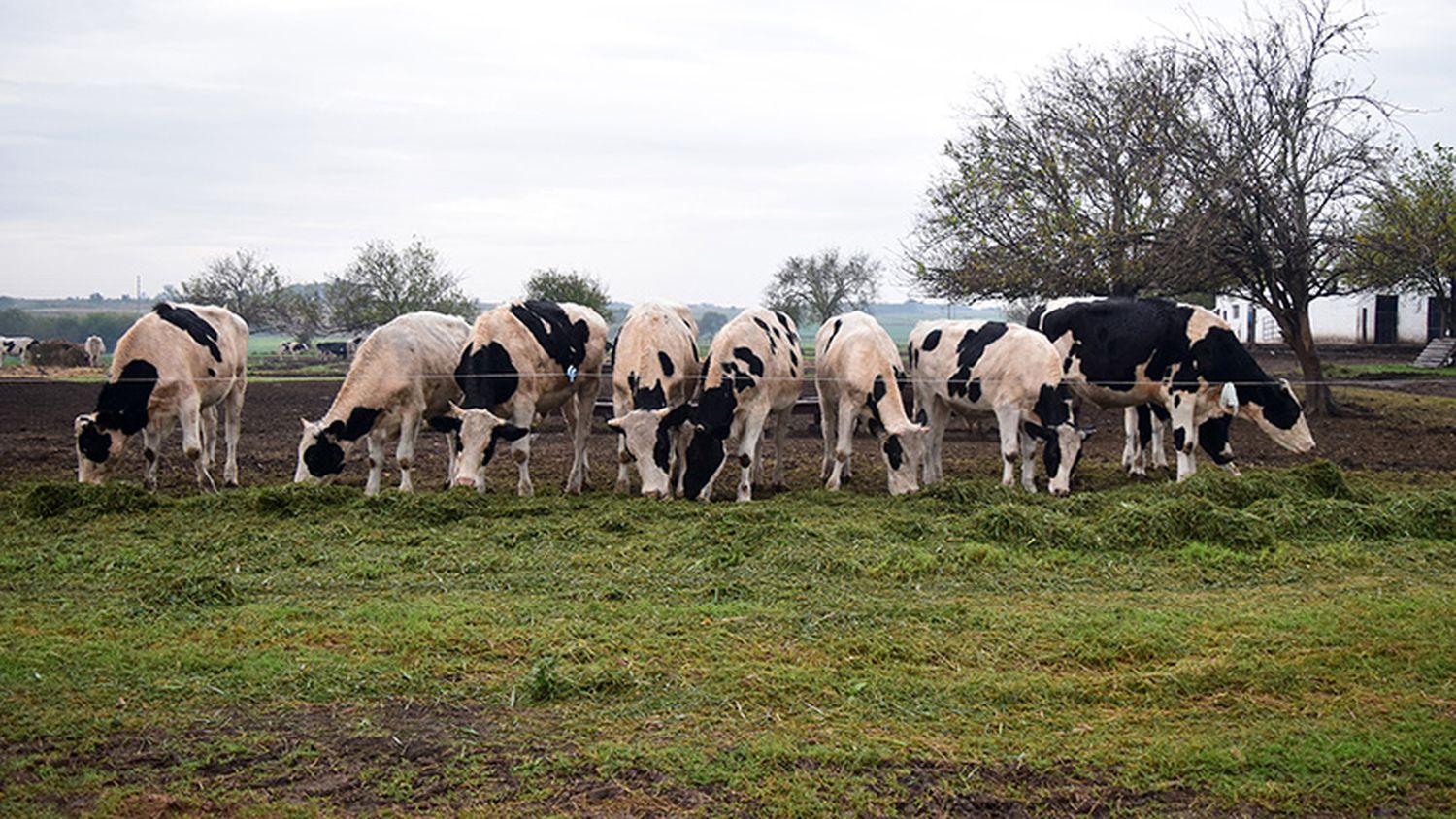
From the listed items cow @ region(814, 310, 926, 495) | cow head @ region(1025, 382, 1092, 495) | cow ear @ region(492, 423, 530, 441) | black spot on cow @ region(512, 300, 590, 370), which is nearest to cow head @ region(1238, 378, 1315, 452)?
cow head @ region(1025, 382, 1092, 495)

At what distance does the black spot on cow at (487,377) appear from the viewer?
14.5m

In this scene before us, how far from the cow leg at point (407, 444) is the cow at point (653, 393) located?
240 centimetres

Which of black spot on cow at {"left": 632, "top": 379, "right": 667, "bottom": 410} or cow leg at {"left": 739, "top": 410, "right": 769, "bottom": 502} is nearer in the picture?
cow leg at {"left": 739, "top": 410, "right": 769, "bottom": 502}

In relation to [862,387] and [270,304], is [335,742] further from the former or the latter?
[270,304]

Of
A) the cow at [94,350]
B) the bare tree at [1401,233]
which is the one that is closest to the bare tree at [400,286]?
the cow at [94,350]

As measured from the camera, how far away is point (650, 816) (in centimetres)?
524

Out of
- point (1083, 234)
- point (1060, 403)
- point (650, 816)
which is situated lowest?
point (650, 816)

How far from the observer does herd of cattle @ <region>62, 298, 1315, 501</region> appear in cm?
1433

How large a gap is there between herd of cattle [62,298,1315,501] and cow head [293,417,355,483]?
2cm

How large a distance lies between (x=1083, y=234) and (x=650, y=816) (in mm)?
19192

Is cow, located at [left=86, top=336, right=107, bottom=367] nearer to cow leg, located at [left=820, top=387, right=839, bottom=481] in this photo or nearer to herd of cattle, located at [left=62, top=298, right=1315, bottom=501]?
herd of cattle, located at [left=62, top=298, right=1315, bottom=501]

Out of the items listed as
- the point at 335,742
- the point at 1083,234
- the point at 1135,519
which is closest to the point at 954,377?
the point at 1135,519

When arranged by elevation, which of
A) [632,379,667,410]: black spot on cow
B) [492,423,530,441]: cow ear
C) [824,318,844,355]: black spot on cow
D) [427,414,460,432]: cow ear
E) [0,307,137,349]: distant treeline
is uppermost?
[0,307,137,349]: distant treeline

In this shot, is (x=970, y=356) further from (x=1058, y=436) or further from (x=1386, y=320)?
(x=1386, y=320)
